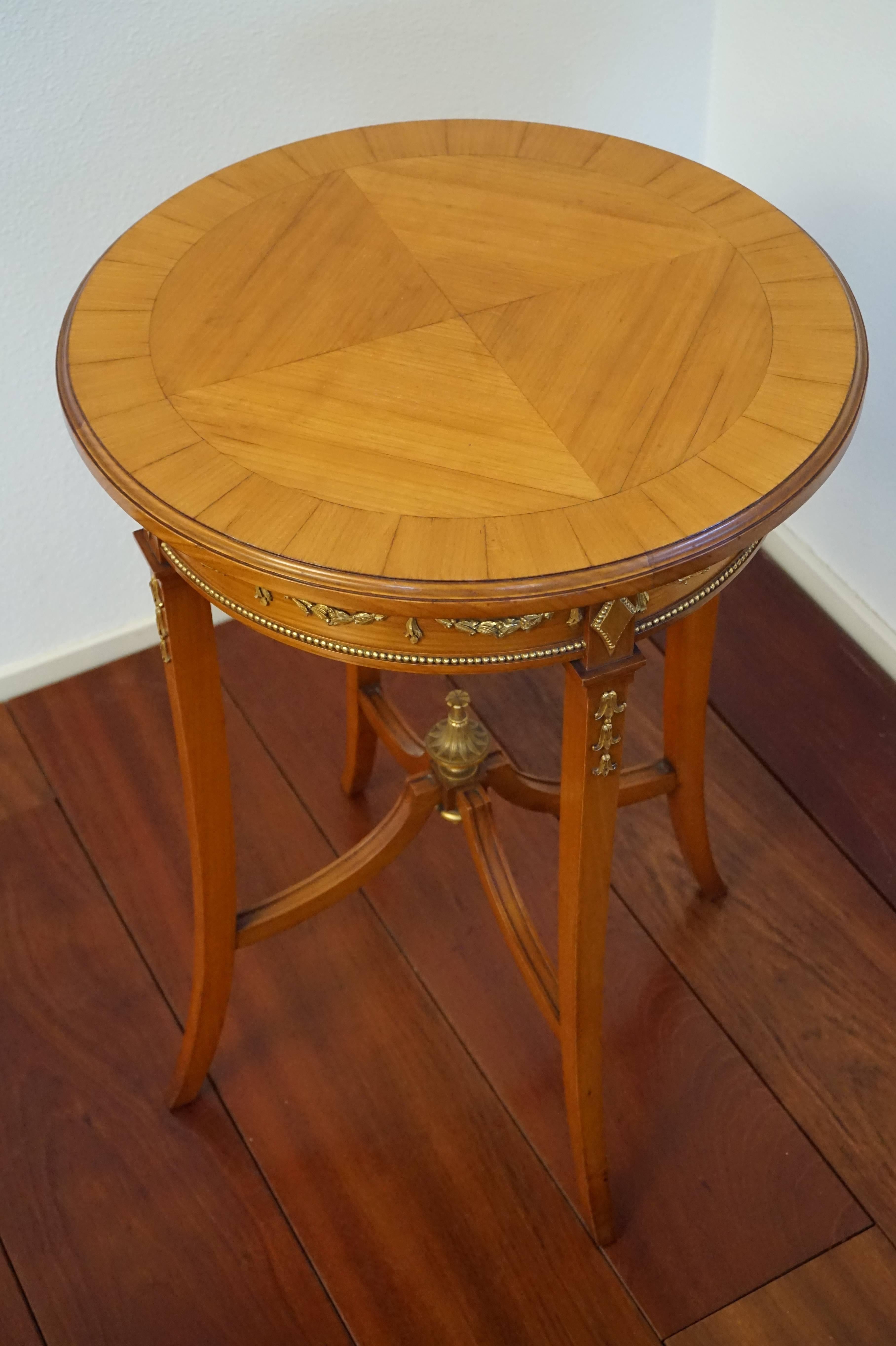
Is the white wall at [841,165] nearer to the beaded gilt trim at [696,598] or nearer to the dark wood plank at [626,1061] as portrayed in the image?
the dark wood plank at [626,1061]

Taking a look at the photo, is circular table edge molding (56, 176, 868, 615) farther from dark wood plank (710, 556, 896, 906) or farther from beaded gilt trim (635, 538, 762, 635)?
dark wood plank (710, 556, 896, 906)

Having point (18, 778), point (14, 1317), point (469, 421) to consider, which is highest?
point (469, 421)

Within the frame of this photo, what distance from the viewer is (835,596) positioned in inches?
58.5

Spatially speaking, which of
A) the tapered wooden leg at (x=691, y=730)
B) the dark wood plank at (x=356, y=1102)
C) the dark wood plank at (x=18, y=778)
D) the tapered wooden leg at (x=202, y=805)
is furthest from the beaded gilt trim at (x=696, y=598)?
the dark wood plank at (x=18, y=778)

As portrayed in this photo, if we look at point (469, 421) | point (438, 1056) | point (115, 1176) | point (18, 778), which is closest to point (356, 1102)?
point (438, 1056)

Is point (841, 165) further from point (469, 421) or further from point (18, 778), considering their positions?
point (18, 778)

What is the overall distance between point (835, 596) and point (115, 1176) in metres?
1.00

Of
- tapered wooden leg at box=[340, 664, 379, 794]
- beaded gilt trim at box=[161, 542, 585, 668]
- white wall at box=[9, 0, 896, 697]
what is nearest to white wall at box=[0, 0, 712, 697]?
white wall at box=[9, 0, 896, 697]

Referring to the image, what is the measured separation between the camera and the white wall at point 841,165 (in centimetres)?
123

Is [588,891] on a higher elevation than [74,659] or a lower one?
higher

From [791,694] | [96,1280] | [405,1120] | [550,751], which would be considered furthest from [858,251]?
[96,1280]

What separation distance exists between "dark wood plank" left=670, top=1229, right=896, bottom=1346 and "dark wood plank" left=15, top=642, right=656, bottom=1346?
0.21 feet

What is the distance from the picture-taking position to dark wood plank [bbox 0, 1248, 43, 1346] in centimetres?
97

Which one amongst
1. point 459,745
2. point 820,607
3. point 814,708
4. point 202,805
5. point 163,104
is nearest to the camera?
point 202,805
